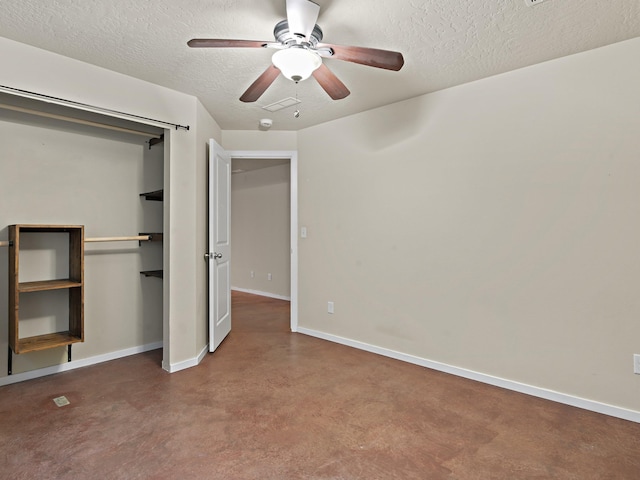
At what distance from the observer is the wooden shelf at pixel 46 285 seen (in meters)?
2.49

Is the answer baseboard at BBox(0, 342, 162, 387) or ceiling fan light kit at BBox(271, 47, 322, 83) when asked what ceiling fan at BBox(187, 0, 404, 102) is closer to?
ceiling fan light kit at BBox(271, 47, 322, 83)

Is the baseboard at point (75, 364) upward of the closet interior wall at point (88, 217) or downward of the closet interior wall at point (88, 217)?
downward

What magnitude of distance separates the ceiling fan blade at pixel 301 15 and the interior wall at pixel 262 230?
411 centimetres

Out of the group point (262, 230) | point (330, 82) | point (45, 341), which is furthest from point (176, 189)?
point (262, 230)

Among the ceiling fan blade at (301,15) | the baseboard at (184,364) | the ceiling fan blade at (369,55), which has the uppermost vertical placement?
the ceiling fan blade at (301,15)

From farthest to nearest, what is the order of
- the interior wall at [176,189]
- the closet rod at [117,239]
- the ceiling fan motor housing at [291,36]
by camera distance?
the closet rod at [117,239] → the interior wall at [176,189] → the ceiling fan motor housing at [291,36]

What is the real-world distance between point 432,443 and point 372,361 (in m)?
1.27

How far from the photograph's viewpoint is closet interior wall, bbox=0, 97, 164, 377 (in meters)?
2.71

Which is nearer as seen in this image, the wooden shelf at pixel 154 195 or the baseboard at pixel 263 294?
the wooden shelf at pixel 154 195

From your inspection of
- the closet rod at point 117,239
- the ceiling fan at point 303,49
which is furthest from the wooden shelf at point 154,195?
the ceiling fan at point 303,49

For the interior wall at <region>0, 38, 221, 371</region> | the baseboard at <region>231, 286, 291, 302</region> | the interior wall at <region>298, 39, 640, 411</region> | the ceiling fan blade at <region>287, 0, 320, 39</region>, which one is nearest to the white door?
the interior wall at <region>0, 38, 221, 371</region>

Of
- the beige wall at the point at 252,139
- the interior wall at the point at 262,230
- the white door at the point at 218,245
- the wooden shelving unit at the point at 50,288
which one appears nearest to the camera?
the wooden shelving unit at the point at 50,288

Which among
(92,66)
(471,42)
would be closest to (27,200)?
(92,66)

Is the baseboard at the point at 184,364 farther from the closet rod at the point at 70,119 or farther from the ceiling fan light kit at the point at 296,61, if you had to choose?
the ceiling fan light kit at the point at 296,61
